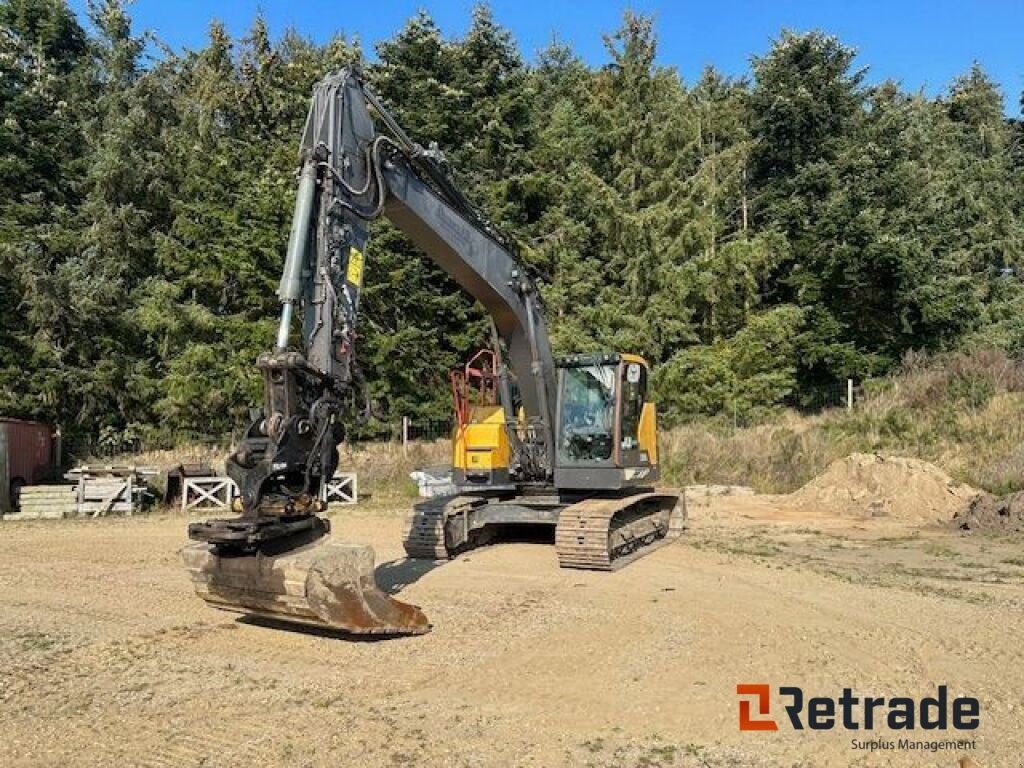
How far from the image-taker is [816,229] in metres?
28.1

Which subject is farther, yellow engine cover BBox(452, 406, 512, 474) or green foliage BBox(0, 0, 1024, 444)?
green foliage BBox(0, 0, 1024, 444)

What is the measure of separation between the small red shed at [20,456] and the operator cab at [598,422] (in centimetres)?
1276

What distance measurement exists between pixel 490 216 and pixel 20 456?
41.4 feet

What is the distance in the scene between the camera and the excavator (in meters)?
6.15

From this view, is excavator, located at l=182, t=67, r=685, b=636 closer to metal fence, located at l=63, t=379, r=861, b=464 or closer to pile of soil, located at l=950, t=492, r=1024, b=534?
pile of soil, located at l=950, t=492, r=1024, b=534

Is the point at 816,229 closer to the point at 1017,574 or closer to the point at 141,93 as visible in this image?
the point at 1017,574

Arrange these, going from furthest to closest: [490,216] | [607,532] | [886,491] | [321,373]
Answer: [490,216] < [886,491] < [607,532] < [321,373]

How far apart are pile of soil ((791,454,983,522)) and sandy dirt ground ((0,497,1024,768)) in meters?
4.89

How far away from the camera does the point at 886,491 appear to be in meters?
15.5

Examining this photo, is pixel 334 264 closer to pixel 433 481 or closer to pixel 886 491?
pixel 433 481

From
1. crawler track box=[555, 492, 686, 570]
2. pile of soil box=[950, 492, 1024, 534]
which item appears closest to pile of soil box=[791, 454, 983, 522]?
pile of soil box=[950, 492, 1024, 534]

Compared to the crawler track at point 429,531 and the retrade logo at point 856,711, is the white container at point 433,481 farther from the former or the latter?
the retrade logo at point 856,711

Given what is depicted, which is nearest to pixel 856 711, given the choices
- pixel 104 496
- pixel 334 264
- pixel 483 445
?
pixel 334 264

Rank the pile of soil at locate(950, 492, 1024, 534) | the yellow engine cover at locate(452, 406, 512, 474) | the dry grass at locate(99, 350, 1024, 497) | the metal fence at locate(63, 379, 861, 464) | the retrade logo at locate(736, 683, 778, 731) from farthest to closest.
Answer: the metal fence at locate(63, 379, 861, 464), the dry grass at locate(99, 350, 1024, 497), the pile of soil at locate(950, 492, 1024, 534), the yellow engine cover at locate(452, 406, 512, 474), the retrade logo at locate(736, 683, 778, 731)
